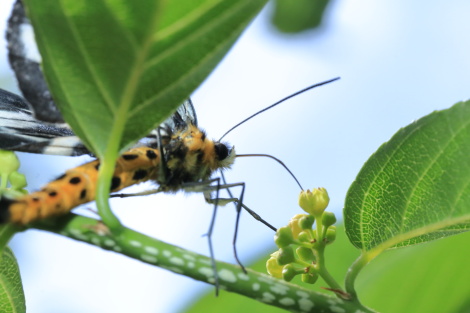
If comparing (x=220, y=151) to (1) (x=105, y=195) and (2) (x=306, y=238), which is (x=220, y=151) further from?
(1) (x=105, y=195)

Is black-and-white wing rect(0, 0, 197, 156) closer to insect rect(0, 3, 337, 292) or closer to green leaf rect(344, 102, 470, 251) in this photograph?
insect rect(0, 3, 337, 292)

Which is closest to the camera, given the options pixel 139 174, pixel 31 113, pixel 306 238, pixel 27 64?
pixel 27 64

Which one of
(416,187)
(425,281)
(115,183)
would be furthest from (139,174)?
(425,281)

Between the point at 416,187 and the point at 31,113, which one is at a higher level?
the point at 31,113

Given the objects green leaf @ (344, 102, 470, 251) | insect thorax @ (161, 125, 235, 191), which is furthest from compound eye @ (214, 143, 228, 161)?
green leaf @ (344, 102, 470, 251)

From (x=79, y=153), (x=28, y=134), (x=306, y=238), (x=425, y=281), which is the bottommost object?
(x=425, y=281)

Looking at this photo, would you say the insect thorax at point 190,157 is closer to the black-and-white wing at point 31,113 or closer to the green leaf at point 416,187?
the black-and-white wing at point 31,113

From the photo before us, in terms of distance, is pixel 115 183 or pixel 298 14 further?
pixel 298 14

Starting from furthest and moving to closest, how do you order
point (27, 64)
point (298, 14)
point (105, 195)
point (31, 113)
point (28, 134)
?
point (298, 14) < point (31, 113) < point (28, 134) < point (27, 64) < point (105, 195)
